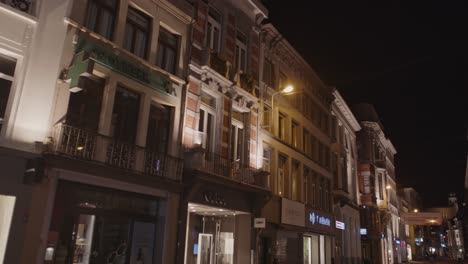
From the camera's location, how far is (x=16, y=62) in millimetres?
10977

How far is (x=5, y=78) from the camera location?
10.7 m

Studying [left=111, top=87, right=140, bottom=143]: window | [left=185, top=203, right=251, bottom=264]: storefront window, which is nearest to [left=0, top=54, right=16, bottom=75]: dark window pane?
[left=111, top=87, right=140, bottom=143]: window

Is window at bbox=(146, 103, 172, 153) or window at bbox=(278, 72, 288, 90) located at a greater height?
window at bbox=(278, 72, 288, 90)

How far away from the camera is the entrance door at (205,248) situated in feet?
53.9

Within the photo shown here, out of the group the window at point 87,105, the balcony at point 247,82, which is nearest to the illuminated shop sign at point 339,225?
the balcony at point 247,82

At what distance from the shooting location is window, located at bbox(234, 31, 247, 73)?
19.8 m

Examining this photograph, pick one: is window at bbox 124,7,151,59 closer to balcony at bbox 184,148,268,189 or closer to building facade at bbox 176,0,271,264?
building facade at bbox 176,0,271,264

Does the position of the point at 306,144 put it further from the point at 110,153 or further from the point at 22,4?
the point at 22,4

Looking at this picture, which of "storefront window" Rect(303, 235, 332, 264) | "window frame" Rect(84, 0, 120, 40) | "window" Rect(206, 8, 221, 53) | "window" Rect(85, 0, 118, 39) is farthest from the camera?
"storefront window" Rect(303, 235, 332, 264)

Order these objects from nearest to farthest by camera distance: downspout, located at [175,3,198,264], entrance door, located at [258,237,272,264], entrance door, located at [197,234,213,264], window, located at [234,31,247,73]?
1. downspout, located at [175,3,198,264]
2. entrance door, located at [197,234,213,264]
3. entrance door, located at [258,237,272,264]
4. window, located at [234,31,247,73]

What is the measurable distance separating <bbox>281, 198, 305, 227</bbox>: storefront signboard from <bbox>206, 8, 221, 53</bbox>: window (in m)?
8.99

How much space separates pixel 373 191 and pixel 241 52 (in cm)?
2928

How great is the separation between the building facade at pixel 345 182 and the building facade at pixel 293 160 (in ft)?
7.00

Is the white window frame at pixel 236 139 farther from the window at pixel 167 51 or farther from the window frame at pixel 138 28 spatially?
the window frame at pixel 138 28
